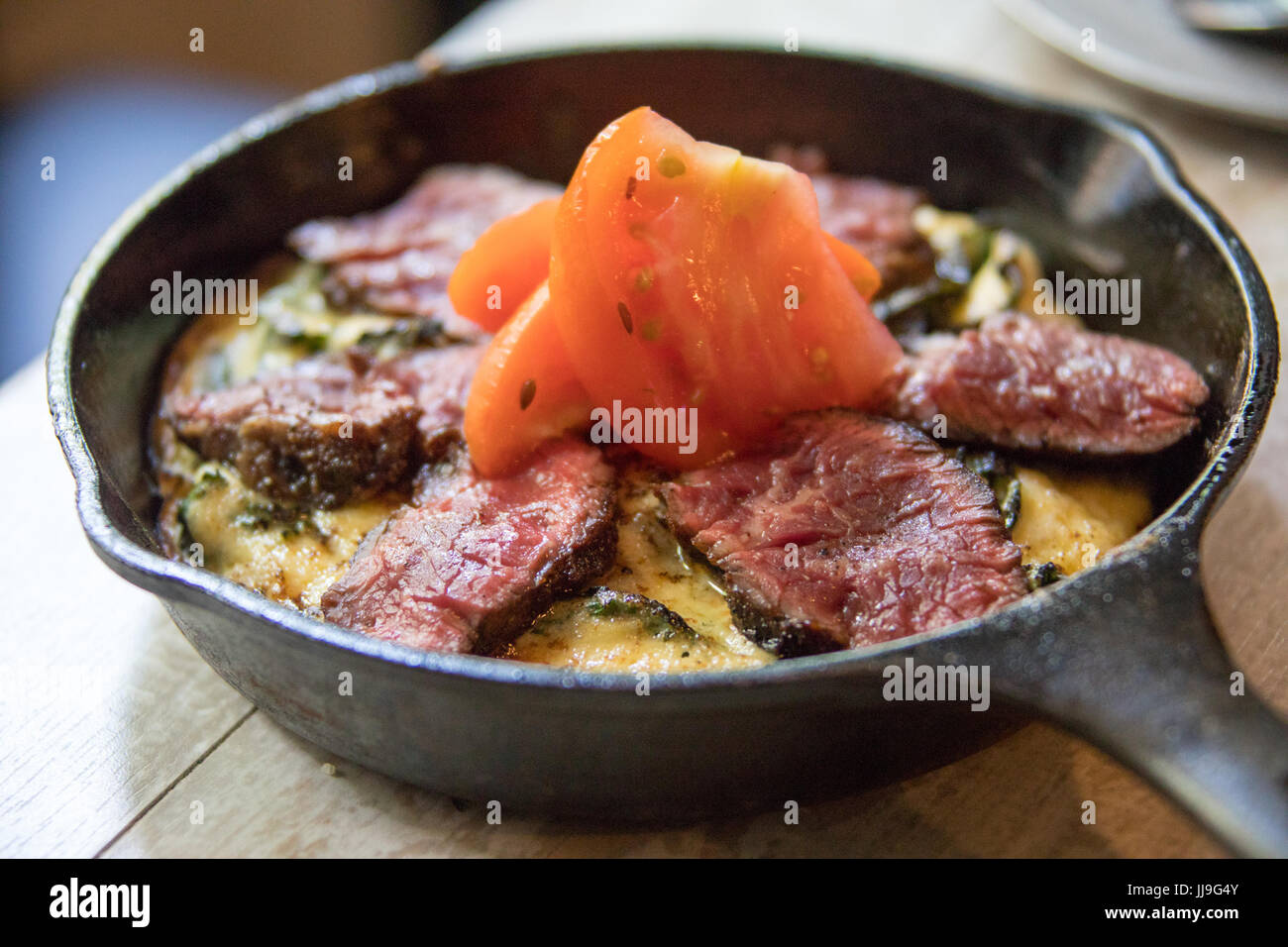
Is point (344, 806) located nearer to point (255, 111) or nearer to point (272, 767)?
point (272, 767)

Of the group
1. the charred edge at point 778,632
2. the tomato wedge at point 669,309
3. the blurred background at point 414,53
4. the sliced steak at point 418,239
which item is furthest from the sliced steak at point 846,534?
the blurred background at point 414,53

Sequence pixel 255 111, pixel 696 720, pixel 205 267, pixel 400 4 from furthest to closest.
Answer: pixel 400 4
pixel 255 111
pixel 205 267
pixel 696 720

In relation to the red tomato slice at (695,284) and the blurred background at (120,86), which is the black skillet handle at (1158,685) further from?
the blurred background at (120,86)

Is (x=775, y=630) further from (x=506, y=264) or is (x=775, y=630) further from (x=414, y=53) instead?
(x=414, y=53)

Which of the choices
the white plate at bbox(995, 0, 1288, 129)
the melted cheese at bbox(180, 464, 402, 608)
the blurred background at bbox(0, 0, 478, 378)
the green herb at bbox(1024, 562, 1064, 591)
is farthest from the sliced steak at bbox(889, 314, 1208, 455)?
the blurred background at bbox(0, 0, 478, 378)
